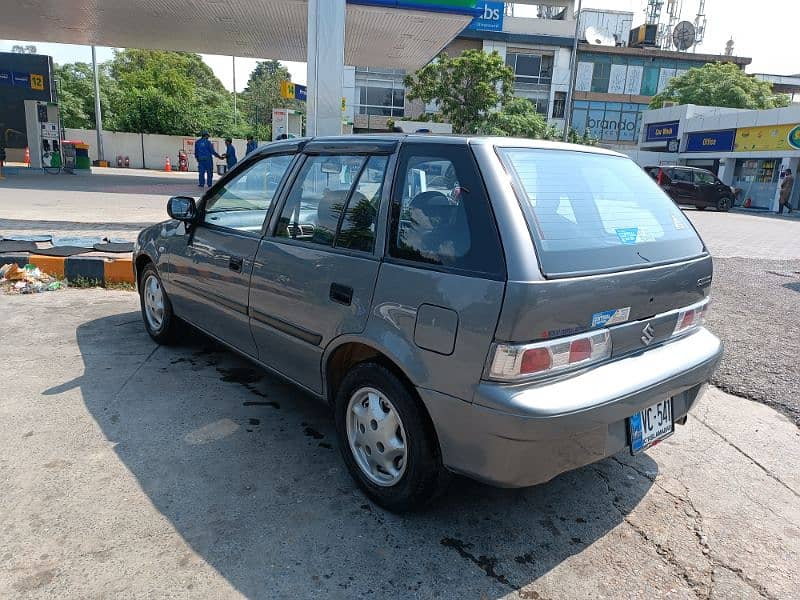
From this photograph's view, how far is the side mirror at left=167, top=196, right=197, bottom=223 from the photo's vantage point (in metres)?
4.16

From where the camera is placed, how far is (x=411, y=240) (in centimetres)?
265

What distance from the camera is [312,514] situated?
273cm

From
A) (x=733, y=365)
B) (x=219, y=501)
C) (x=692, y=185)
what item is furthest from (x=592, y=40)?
(x=219, y=501)

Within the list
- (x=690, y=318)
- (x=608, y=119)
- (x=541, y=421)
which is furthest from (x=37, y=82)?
(x=608, y=119)

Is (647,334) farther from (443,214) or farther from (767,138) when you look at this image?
(767,138)

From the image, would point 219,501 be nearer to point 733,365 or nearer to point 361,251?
point 361,251

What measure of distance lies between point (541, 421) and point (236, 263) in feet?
7.28

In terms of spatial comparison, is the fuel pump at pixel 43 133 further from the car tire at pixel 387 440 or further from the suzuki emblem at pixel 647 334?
the suzuki emblem at pixel 647 334

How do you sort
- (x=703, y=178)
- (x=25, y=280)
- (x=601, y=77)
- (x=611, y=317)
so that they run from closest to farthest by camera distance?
(x=611, y=317), (x=25, y=280), (x=703, y=178), (x=601, y=77)

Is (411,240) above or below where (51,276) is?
above

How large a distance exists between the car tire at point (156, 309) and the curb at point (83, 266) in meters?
1.94

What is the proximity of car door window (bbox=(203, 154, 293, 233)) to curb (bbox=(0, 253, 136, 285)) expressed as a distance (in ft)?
10.2

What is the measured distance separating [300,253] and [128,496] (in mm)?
1472

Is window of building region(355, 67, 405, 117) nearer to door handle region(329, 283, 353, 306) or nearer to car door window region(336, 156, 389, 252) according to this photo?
car door window region(336, 156, 389, 252)
